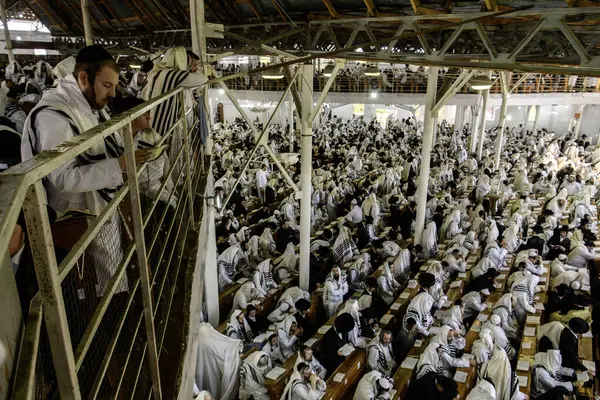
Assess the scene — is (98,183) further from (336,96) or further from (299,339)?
(336,96)

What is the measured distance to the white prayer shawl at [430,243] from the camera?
39.3 feet

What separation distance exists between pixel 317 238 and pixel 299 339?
4425mm

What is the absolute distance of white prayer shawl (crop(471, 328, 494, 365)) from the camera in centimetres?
743

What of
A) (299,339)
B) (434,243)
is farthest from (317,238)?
(299,339)

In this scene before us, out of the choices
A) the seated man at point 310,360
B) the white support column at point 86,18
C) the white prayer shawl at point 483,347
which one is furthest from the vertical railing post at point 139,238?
the white support column at point 86,18

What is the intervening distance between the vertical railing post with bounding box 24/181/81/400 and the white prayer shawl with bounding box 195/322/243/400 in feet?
19.2

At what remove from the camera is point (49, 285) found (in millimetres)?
946

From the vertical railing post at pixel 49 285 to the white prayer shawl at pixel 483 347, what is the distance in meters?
7.62

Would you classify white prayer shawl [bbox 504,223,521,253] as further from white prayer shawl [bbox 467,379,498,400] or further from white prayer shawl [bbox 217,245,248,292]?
white prayer shawl [bbox 217,245,248,292]

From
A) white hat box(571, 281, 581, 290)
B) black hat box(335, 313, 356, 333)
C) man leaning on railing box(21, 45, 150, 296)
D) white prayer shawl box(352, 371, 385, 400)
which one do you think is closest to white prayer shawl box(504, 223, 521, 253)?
white hat box(571, 281, 581, 290)

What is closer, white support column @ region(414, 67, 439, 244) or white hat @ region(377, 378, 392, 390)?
white hat @ region(377, 378, 392, 390)

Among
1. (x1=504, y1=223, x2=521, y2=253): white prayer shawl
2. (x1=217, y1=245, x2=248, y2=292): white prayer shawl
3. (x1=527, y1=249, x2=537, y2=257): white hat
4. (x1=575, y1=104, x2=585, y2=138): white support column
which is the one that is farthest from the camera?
(x1=575, y1=104, x2=585, y2=138): white support column

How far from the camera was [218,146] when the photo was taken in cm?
2231

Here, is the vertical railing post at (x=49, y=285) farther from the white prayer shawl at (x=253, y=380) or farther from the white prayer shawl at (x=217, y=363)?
the white prayer shawl at (x=253, y=380)
